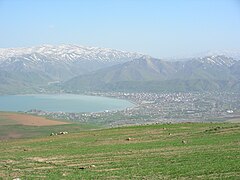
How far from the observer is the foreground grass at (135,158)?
22047 mm

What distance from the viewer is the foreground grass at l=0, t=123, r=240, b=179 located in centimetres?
2205

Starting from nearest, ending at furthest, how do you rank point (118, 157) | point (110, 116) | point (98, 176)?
point (98, 176) → point (118, 157) → point (110, 116)

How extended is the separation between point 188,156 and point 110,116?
462 feet

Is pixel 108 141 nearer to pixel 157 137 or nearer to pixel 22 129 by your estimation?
pixel 157 137

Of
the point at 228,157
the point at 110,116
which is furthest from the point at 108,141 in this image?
the point at 110,116

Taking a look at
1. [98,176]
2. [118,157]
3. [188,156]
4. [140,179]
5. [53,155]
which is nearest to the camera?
[140,179]

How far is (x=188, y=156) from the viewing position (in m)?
27.0

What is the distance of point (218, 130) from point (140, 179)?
22.9 meters

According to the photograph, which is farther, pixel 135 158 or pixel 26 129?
pixel 26 129

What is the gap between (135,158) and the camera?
28062mm

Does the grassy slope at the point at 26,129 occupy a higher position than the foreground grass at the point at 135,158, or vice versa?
the foreground grass at the point at 135,158

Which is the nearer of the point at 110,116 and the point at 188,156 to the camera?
the point at 188,156

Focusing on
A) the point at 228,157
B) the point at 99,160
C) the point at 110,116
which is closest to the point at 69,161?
the point at 99,160

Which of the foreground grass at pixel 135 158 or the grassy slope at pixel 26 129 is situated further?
the grassy slope at pixel 26 129
